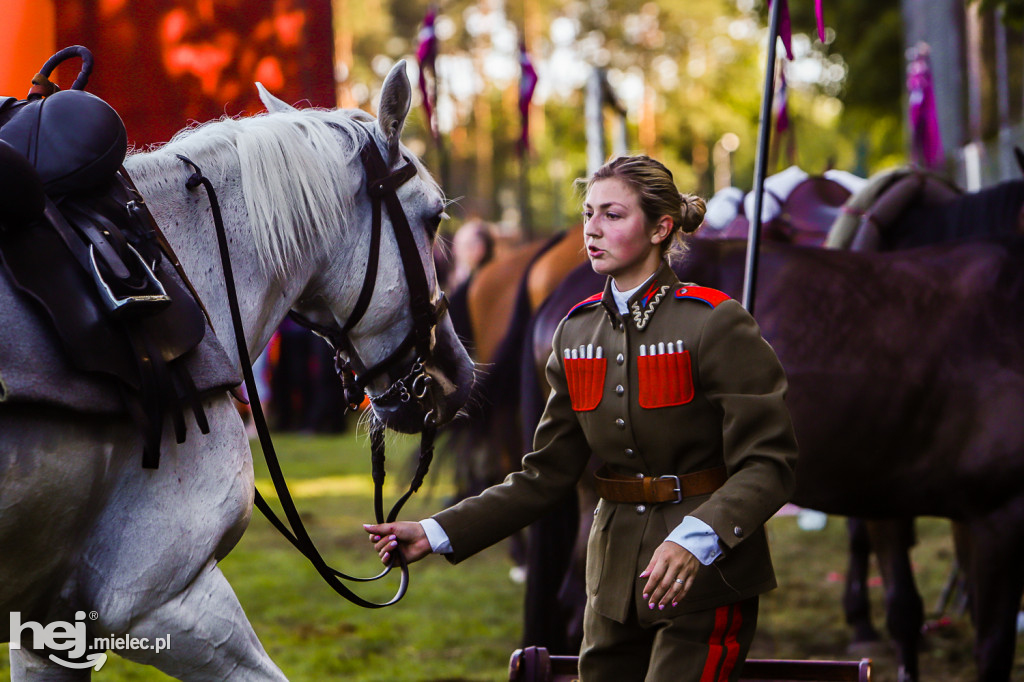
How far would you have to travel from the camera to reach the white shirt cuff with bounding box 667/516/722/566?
6.16ft

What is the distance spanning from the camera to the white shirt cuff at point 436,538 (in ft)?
7.06

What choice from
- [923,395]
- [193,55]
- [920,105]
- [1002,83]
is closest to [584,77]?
[1002,83]

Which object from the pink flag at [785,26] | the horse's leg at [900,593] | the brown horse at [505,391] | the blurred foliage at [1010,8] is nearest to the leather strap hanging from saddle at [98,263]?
the pink flag at [785,26]

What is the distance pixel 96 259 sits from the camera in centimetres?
188

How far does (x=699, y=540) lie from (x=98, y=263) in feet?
3.93

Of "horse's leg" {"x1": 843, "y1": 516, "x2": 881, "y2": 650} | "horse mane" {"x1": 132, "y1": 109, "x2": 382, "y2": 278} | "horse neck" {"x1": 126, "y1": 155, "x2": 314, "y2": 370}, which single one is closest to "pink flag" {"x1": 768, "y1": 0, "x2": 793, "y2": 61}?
"horse mane" {"x1": 132, "y1": 109, "x2": 382, "y2": 278}

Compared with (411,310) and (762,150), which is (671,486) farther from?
(762,150)

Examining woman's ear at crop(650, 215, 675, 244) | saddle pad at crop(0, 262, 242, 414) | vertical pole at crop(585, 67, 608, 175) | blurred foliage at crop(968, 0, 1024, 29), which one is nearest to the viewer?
saddle pad at crop(0, 262, 242, 414)

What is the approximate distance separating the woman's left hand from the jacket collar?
1.59 ft

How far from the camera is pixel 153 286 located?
1.91 meters

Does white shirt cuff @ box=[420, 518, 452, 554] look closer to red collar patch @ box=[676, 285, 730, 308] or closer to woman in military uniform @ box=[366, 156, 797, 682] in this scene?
woman in military uniform @ box=[366, 156, 797, 682]

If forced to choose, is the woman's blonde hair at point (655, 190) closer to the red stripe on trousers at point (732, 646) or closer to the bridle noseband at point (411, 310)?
the bridle noseband at point (411, 310)

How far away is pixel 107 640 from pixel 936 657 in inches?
151

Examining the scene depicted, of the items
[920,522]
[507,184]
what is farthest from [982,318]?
[507,184]
